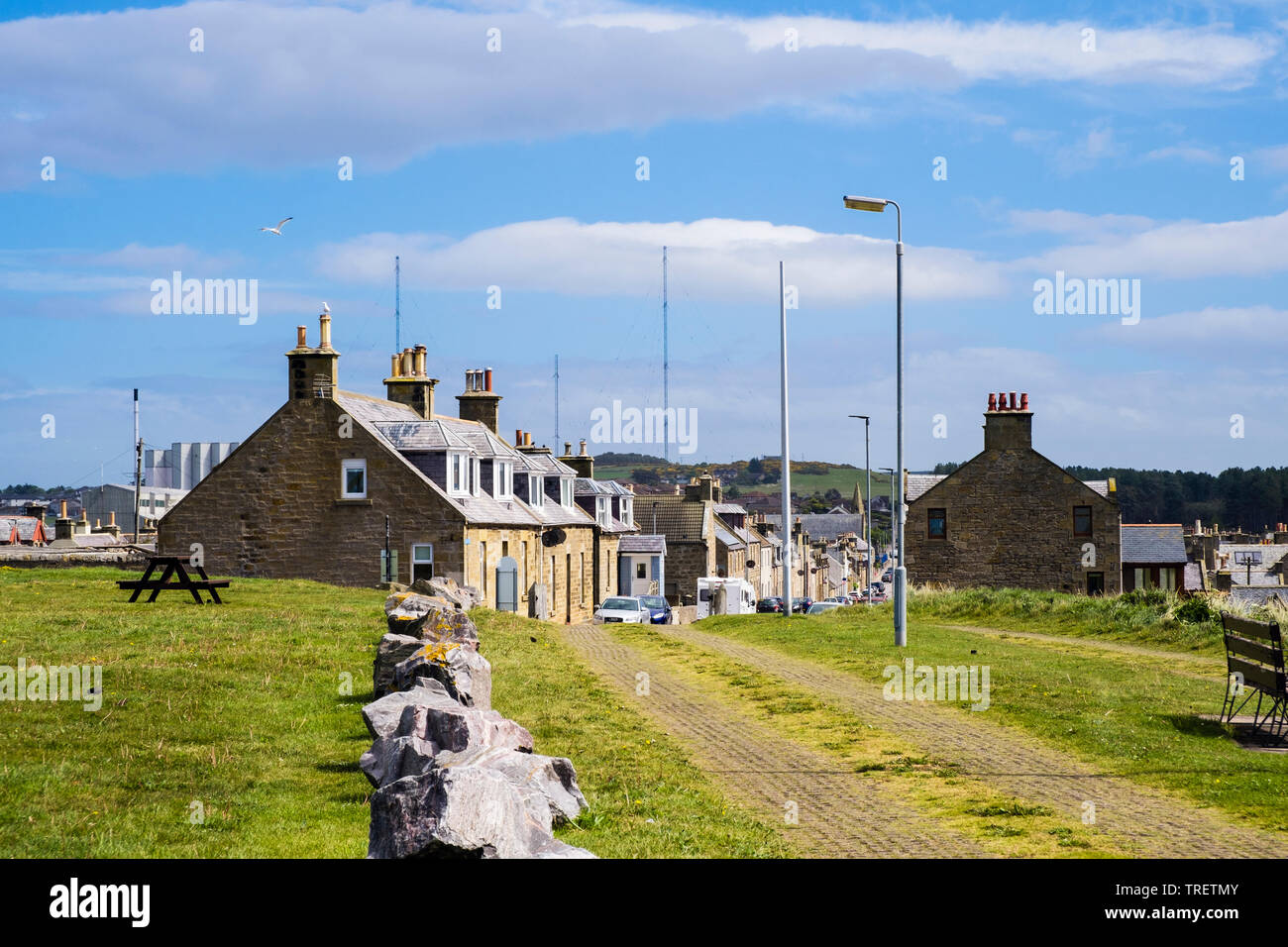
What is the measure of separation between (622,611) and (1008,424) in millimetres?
18168

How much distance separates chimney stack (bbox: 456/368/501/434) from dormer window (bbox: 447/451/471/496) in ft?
37.1

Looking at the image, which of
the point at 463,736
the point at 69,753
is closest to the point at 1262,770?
the point at 463,736

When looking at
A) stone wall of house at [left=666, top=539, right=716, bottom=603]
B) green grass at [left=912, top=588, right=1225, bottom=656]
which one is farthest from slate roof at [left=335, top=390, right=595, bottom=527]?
stone wall of house at [left=666, top=539, right=716, bottom=603]

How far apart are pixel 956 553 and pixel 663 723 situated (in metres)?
39.0

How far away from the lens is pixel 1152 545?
62.6 m

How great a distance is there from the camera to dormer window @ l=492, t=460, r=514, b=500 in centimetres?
4688

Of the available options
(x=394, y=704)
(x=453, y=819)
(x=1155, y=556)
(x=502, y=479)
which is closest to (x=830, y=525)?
(x=1155, y=556)

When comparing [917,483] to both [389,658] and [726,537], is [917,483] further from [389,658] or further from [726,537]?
[389,658]

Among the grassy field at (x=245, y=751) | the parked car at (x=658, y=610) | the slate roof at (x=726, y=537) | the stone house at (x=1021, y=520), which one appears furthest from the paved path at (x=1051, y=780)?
the slate roof at (x=726, y=537)

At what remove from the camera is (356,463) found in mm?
41062

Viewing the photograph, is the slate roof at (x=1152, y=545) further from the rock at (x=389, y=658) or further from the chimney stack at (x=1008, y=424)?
the rock at (x=389, y=658)

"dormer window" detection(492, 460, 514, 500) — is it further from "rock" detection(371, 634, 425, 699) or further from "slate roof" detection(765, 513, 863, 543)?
"slate roof" detection(765, 513, 863, 543)

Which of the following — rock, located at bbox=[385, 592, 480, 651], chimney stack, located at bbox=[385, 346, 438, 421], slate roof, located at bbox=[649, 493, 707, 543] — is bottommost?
rock, located at bbox=[385, 592, 480, 651]
